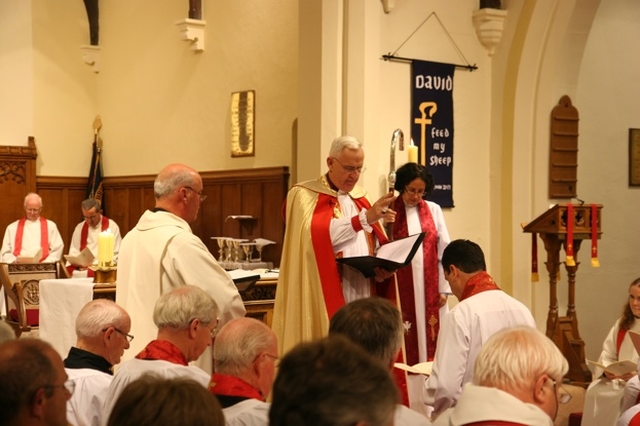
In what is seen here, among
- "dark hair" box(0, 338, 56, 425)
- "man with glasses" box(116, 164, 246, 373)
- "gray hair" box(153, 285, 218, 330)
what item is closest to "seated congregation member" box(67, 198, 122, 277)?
"man with glasses" box(116, 164, 246, 373)

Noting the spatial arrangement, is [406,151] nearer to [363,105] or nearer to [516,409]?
[363,105]

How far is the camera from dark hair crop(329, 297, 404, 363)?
3.13 meters

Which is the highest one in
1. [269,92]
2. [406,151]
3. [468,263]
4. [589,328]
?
[269,92]

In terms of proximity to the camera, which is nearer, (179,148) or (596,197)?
(596,197)

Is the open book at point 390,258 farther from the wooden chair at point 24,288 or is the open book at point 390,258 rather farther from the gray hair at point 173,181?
the wooden chair at point 24,288

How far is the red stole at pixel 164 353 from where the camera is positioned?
147 inches

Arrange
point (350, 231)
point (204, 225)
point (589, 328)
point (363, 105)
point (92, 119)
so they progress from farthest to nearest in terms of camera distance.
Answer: point (92, 119)
point (204, 225)
point (589, 328)
point (363, 105)
point (350, 231)

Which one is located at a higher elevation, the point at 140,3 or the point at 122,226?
the point at 140,3

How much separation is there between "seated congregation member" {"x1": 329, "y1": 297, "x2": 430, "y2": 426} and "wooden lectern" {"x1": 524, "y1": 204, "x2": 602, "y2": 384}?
5080 millimetres

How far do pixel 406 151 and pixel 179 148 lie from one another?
15.4ft

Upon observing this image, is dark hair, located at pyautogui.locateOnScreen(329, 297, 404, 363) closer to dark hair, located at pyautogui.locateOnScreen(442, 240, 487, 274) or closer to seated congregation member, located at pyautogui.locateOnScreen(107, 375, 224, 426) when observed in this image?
seated congregation member, located at pyautogui.locateOnScreen(107, 375, 224, 426)

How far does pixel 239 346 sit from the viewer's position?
3256 mm

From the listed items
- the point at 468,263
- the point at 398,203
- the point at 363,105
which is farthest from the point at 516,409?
the point at 363,105

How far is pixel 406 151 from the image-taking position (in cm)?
839
